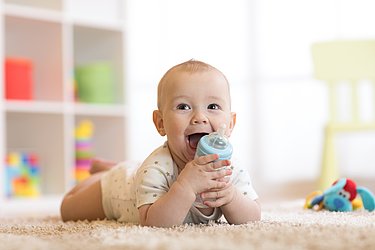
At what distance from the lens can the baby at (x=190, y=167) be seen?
1.06m

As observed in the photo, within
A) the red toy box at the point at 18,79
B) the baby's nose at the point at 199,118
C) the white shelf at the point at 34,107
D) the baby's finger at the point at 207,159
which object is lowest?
the baby's finger at the point at 207,159

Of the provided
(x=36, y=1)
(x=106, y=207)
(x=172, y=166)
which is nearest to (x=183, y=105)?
(x=172, y=166)

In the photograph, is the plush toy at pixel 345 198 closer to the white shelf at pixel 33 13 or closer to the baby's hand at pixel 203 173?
the baby's hand at pixel 203 173

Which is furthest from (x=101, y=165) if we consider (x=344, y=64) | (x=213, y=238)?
(x=344, y=64)

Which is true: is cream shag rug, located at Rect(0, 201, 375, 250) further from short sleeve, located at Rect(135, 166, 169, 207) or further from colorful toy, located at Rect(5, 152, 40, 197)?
colorful toy, located at Rect(5, 152, 40, 197)

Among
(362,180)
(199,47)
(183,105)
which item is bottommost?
(362,180)

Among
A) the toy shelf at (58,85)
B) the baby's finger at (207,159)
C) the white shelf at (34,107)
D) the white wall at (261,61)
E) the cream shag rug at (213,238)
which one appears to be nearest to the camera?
the cream shag rug at (213,238)

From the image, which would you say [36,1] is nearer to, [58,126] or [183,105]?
[58,126]

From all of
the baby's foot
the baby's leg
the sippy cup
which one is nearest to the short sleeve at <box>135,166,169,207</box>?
the sippy cup

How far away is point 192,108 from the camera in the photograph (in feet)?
3.74

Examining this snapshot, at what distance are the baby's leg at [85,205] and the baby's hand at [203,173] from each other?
45 cm

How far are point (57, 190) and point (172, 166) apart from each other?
5.20ft

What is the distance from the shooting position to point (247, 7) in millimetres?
3270

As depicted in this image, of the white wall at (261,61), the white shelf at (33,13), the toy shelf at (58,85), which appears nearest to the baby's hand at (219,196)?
the toy shelf at (58,85)
